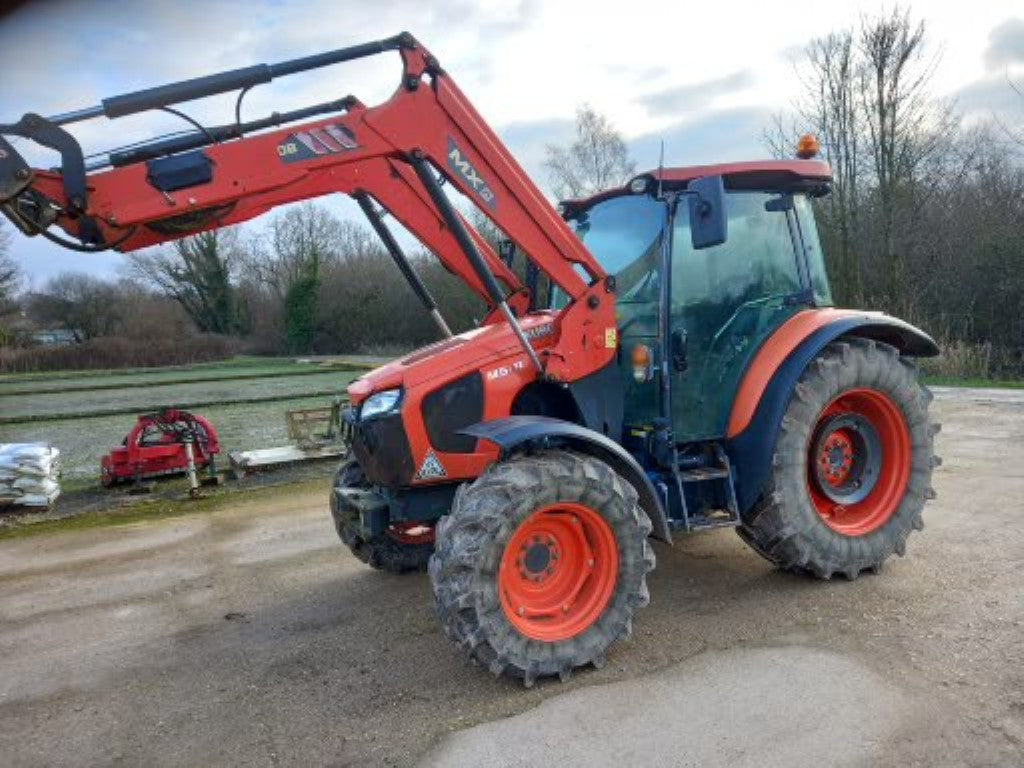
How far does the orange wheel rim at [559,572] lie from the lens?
11.8ft

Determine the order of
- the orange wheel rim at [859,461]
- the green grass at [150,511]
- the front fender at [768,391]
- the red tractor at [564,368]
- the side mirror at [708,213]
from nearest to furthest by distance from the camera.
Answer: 1. the red tractor at [564,368]
2. the side mirror at [708,213]
3. the front fender at [768,391]
4. the orange wheel rim at [859,461]
5. the green grass at [150,511]

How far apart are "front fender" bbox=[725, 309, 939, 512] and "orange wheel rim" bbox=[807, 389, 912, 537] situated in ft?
1.48

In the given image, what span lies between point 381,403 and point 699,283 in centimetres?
184

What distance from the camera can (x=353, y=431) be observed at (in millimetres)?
4258

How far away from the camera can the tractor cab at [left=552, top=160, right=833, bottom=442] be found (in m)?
4.25

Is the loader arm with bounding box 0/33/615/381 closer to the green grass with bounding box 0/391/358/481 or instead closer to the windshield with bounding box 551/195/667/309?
the windshield with bounding box 551/195/667/309

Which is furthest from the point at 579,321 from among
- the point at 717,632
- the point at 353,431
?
the point at 717,632

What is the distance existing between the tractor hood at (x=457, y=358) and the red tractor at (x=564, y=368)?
0.05 ft

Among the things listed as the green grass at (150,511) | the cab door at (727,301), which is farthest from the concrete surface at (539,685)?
the green grass at (150,511)

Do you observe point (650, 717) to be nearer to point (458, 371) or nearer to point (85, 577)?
point (458, 371)

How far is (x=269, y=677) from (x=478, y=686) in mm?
1051

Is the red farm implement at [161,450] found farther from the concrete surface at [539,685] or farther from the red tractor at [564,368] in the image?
the red tractor at [564,368]

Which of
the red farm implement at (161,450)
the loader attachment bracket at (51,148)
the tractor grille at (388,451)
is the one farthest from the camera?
the red farm implement at (161,450)

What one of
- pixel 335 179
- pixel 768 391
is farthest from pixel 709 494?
pixel 335 179
